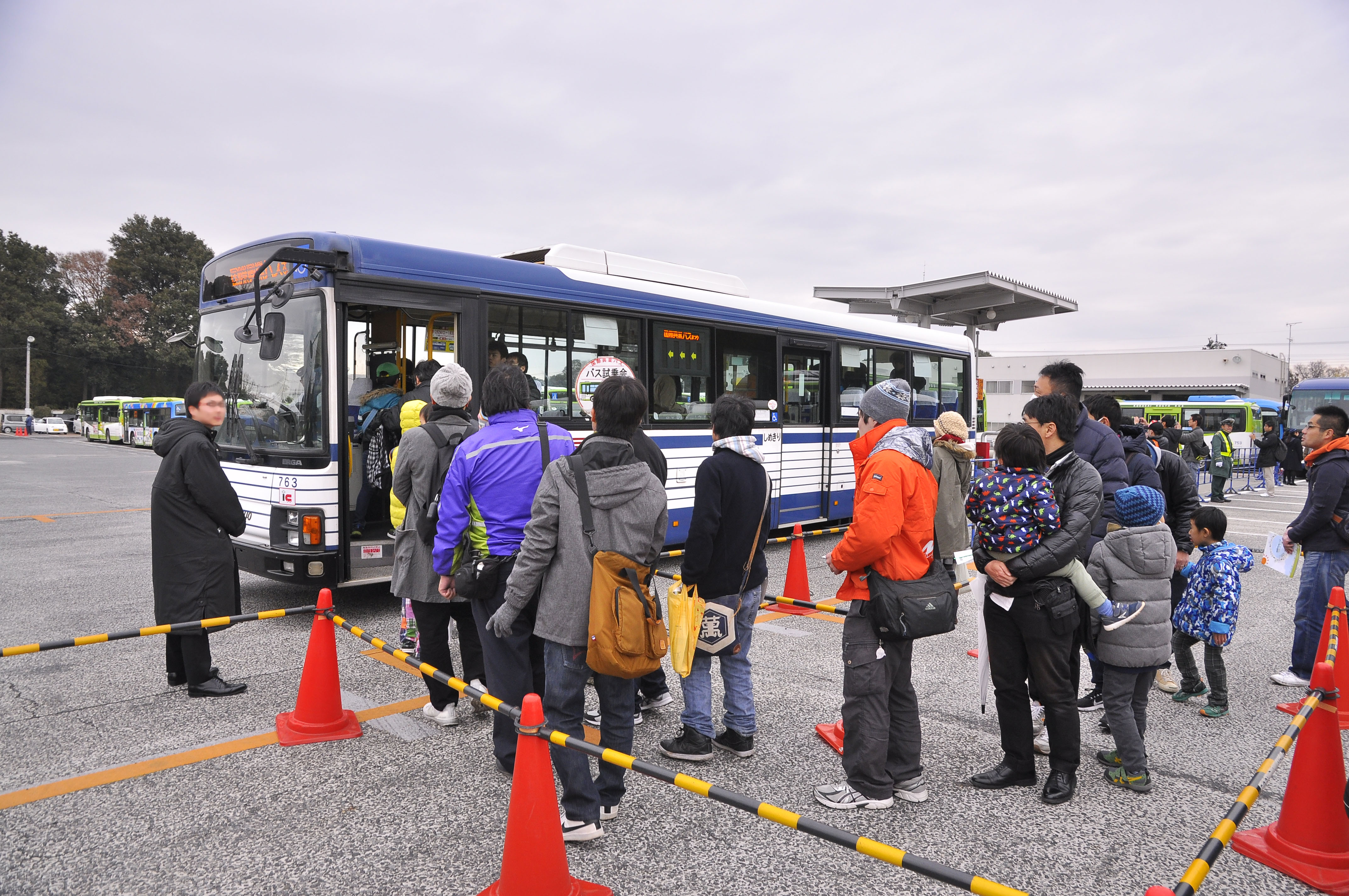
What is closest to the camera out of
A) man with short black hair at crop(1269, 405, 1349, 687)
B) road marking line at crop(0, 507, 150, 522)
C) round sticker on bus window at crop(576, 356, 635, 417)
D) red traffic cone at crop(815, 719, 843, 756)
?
red traffic cone at crop(815, 719, 843, 756)

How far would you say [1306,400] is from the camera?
2616 cm

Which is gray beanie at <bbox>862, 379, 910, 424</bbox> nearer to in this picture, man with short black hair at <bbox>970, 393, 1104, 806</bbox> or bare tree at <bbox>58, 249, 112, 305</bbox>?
man with short black hair at <bbox>970, 393, 1104, 806</bbox>

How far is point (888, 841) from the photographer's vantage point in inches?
130

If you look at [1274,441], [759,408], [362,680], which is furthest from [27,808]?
[1274,441]

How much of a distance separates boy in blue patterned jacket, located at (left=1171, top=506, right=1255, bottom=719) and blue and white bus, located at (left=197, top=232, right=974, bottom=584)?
4893 mm

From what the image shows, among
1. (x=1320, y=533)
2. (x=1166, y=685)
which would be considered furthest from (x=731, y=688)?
(x=1320, y=533)

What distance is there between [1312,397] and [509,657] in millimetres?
31576

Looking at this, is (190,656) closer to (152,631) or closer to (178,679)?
(178,679)

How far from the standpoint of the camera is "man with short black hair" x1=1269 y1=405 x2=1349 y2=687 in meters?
5.22

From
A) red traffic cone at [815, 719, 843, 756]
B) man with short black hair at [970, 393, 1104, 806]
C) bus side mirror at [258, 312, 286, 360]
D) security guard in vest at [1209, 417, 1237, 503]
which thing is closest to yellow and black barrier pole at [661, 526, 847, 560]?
red traffic cone at [815, 719, 843, 756]

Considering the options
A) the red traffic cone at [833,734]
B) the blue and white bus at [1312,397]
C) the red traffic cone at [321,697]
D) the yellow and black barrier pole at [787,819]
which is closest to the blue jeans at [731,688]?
the red traffic cone at [833,734]

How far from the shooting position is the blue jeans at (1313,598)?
524 centimetres

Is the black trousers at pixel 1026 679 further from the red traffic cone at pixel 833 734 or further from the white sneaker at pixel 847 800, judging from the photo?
the red traffic cone at pixel 833 734

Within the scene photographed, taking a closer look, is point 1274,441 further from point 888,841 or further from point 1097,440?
point 888,841
